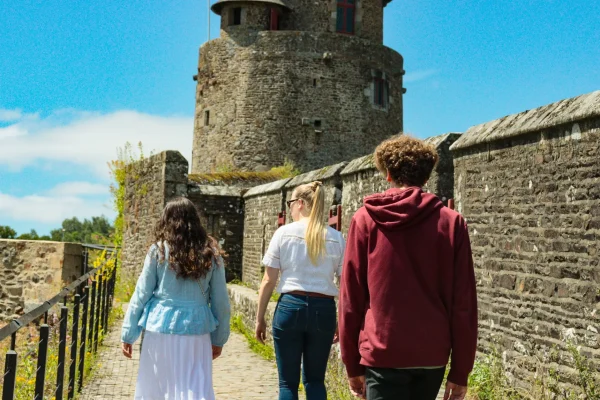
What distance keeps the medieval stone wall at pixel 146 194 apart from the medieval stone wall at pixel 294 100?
9.66 m

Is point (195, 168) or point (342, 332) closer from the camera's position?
point (342, 332)

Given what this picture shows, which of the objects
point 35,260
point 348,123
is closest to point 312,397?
point 35,260

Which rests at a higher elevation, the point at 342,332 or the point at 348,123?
the point at 348,123

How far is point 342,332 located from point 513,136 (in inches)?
139

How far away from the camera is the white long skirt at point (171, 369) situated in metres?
4.98

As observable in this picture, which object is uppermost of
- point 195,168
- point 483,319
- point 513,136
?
point 195,168

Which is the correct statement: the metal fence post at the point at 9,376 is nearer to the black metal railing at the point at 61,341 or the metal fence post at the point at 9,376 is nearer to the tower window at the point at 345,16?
the black metal railing at the point at 61,341

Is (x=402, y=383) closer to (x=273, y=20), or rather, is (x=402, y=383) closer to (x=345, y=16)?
(x=273, y=20)

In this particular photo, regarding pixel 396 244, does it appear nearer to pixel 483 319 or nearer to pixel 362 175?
pixel 483 319

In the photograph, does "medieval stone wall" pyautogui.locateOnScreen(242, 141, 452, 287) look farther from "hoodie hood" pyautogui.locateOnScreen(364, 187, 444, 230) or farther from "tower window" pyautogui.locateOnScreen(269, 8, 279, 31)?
"tower window" pyautogui.locateOnScreen(269, 8, 279, 31)

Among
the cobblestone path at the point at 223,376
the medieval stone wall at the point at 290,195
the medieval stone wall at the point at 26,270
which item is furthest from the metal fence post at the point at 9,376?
the medieval stone wall at the point at 26,270

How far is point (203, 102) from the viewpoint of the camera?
32031mm

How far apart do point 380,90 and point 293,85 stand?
3585 millimetres

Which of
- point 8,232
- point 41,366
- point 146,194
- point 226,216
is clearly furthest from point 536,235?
point 8,232
